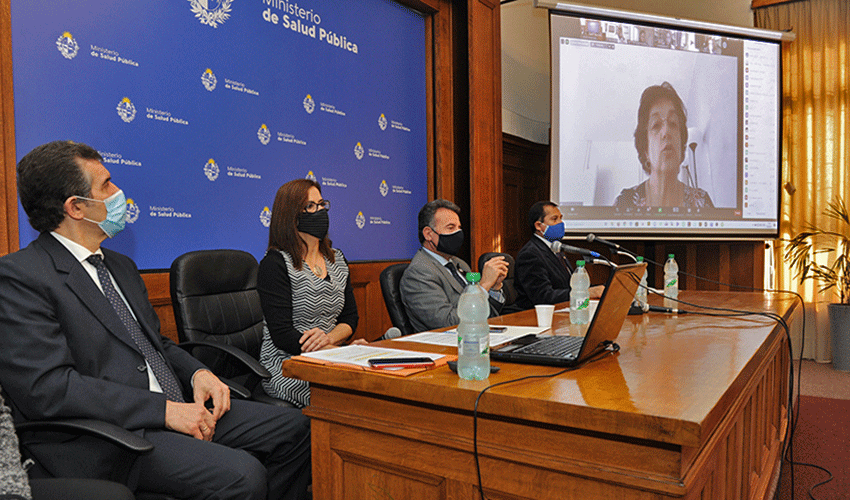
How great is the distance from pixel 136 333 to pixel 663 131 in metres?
4.48

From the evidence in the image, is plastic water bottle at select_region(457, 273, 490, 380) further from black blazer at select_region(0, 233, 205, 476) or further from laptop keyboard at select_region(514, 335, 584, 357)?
black blazer at select_region(0, 233, 205, 476)

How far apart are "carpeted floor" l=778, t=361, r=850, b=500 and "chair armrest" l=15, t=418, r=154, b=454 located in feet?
8.01

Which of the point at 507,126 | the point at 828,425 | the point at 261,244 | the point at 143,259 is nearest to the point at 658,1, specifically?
the point at 507,126

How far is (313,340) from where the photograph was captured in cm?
210

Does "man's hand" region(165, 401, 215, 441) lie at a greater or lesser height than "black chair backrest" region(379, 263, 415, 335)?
lesser

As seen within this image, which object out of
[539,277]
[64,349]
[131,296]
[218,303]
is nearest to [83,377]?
[64,349]

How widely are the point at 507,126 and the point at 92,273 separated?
12.5ft

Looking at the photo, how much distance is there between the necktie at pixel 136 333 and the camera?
5.16ft

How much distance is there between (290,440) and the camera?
68.8 inches

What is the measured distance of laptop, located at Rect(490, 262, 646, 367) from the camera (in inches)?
47.9

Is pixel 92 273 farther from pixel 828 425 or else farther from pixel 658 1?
pixel 658 1

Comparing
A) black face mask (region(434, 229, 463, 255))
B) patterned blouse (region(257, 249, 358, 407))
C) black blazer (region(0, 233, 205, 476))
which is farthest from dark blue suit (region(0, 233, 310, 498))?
black face mask (region(434, 229, 463, 255))

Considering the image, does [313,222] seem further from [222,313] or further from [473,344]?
[473,344]

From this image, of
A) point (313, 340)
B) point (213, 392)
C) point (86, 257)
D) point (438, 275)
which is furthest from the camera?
point (438, 275)
